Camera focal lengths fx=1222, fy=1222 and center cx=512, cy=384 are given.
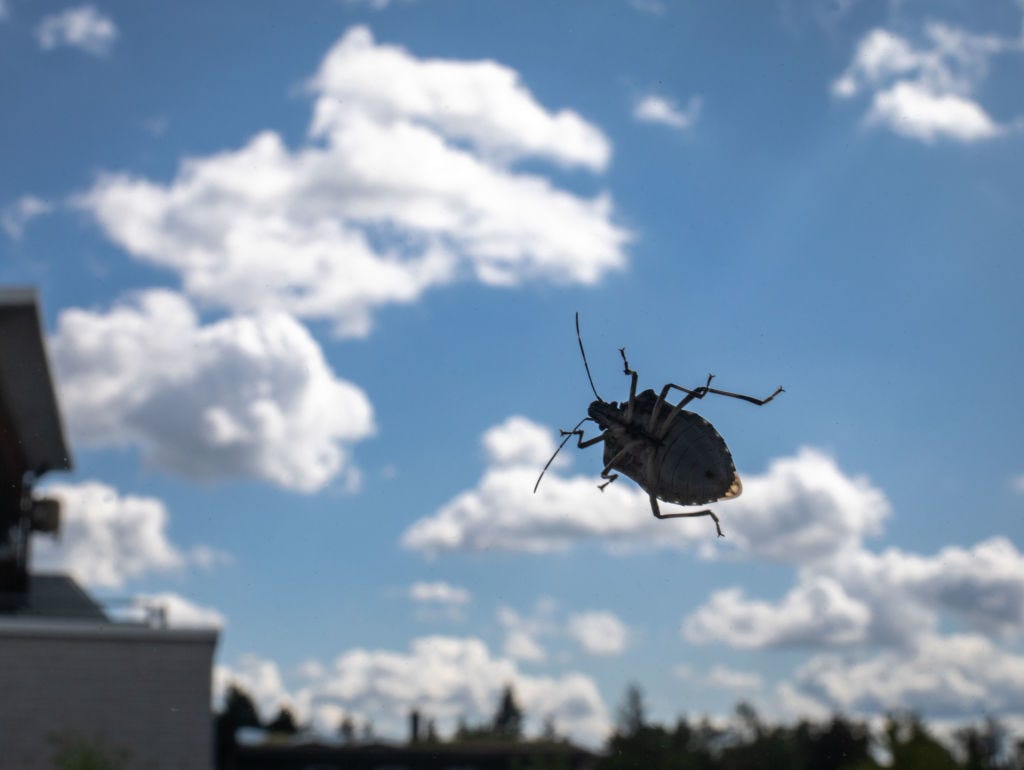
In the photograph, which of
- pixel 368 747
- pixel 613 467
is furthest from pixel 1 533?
pixel 613 467

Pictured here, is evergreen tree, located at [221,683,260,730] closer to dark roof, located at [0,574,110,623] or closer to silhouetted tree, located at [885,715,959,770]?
dark roof, located at [0,574,110,623]

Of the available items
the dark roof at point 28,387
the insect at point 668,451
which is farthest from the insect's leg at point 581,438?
the dark roof at point 28,387

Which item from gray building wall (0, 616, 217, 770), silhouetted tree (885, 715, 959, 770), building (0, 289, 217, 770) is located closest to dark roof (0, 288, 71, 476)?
building (0, 289, 217, 770)

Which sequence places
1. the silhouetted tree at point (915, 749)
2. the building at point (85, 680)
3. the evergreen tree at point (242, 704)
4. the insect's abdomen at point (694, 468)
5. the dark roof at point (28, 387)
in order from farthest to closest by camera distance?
1. the evergreen tree at point (242, 704)
2. the dark roof at point (28, 387)
3. the building at point (85, 680)
4. the silhouetted tree at point (915, 749)
5. the insect's abdomen at point (694, 468)

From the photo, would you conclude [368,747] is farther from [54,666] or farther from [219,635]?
[54,666]

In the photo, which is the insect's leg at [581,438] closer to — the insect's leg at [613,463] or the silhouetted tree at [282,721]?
the insect's leg at [613,463]
